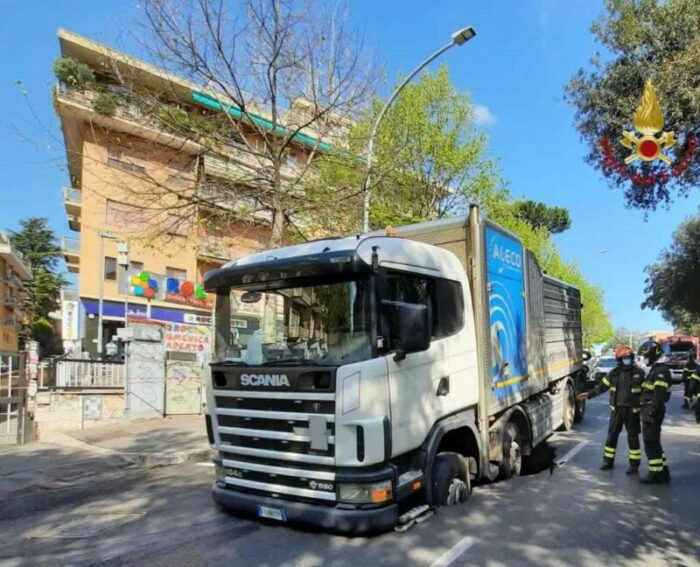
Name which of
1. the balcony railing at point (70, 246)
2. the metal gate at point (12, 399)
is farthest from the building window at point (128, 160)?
the balcony railing at point (70, 246)

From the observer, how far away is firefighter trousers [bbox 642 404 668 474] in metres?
6.94

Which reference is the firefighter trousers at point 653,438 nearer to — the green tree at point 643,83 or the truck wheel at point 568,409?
the truck wheel at point 568,409

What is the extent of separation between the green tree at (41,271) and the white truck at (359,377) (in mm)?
49827

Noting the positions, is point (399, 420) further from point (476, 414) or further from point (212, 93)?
point (212, 93)

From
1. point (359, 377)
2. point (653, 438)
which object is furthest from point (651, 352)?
point (359, 377)

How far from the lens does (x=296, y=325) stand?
511 cm

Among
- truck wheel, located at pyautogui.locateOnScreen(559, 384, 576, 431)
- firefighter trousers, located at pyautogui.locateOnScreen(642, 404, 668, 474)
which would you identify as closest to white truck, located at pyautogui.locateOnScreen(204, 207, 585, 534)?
firefighter trousers, located at pyautogui.locateOnScreen(642, 404, 668, 474)

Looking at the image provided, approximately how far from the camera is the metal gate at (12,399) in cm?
1050

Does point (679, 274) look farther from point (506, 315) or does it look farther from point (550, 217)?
point (506, 315)

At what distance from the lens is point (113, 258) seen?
31.1 m

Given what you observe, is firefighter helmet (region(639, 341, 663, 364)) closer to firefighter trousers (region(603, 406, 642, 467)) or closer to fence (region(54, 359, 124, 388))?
firefighter trousers (region(603, 406, 642, 467))

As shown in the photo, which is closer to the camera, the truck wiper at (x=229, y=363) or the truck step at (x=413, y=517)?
the truck step at (x=413, y=517)

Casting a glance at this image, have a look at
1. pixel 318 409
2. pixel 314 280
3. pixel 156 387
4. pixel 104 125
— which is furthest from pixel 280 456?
pixel 104 125

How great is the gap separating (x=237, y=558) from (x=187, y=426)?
30.7ft
